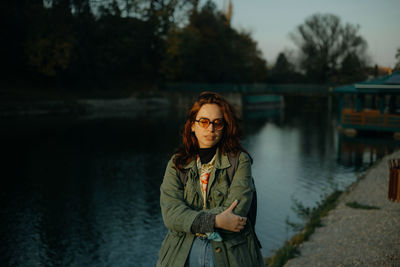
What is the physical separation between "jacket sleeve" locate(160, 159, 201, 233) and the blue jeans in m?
0.13

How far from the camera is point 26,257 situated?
8594 millimetres

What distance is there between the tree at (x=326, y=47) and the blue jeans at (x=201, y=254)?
6354cm

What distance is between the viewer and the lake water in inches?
359

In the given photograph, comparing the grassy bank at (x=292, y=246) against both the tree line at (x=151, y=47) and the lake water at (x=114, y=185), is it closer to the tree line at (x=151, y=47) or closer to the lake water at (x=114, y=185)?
the lake water at (x=114, y=185)

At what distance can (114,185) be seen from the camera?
1435cm

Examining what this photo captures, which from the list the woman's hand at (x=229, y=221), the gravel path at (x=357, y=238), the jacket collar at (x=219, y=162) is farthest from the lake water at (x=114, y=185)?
the woman's hand at (x=229, y=221)

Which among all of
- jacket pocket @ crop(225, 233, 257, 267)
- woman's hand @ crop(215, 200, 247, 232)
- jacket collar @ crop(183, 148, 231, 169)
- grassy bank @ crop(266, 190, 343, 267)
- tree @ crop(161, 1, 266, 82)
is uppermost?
tree @ crop(161, 1, 266, 82)

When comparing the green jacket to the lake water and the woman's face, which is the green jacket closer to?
the woman's face

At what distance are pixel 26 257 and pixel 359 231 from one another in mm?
6559

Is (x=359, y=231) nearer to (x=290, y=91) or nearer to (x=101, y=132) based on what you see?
(x=101, y=132)

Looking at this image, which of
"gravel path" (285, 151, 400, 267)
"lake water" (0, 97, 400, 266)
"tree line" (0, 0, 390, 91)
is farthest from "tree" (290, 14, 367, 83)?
"gravel path" (285, 151, 400, 267)

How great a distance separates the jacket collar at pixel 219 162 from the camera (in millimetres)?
2682

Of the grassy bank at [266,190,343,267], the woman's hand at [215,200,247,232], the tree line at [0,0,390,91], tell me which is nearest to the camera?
the woman's hand at [215,200,247,232]

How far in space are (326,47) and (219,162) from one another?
67.9 m
